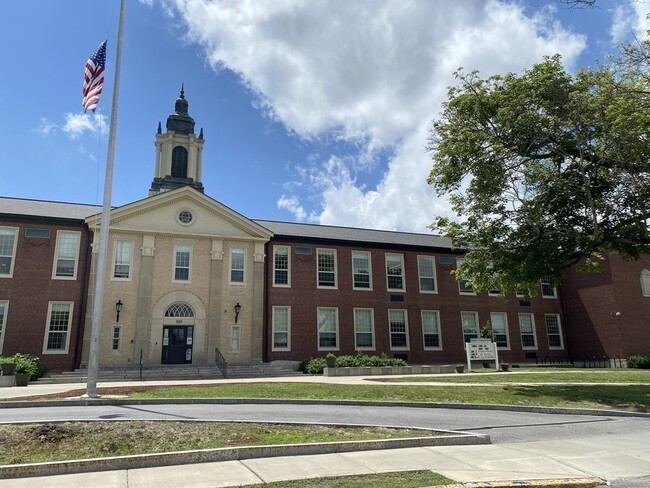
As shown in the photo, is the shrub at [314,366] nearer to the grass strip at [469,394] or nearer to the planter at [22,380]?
the grass strip at [469,394]

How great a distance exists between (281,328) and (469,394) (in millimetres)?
17344

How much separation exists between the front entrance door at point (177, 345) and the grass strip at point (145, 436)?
2014 cm

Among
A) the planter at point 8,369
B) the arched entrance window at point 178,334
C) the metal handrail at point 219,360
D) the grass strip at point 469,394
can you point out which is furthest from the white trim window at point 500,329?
the planter at point 8,369

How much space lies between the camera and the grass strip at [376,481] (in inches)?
250

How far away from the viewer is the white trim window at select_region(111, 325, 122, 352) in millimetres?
27906

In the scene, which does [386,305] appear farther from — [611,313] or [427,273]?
[611,313]

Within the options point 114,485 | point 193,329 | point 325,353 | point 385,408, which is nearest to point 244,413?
point 385,408

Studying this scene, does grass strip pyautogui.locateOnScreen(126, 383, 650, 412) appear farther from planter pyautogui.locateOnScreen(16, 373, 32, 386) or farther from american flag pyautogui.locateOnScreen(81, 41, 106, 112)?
american flag pyautogui.locateOnScreen(81, 41, 106, 112)

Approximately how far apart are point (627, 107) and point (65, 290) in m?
28.1

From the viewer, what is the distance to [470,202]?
21359 millimetres

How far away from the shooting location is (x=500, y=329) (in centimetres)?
3734

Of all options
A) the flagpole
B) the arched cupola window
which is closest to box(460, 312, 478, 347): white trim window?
the arched cupola window

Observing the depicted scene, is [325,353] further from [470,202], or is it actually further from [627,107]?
[627,107]

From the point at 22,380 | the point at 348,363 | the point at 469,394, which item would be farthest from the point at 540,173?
the point at 22,380
